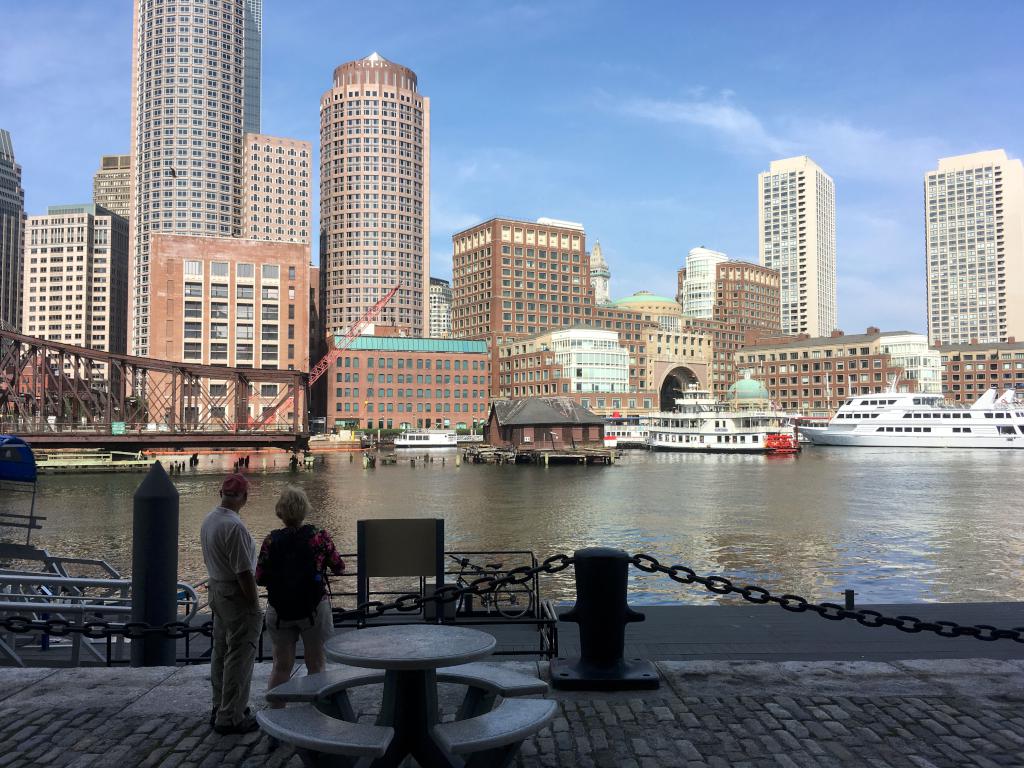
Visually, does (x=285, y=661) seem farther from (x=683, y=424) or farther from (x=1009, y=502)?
(x=683, y=424)

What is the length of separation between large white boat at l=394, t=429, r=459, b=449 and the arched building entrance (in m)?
64.4

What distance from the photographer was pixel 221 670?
7094mm

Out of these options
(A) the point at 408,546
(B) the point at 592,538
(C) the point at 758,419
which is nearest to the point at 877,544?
(B) the point at 592,538

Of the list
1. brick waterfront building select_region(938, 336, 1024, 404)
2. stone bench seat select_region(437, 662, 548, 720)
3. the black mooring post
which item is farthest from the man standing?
brick waterfront building select_region(938, 336, 1024, 404)

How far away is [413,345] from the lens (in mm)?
151625

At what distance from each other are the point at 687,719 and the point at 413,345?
146m

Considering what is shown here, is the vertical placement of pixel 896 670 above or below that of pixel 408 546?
below

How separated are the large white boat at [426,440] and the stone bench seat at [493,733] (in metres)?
118

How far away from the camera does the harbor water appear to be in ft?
75.4

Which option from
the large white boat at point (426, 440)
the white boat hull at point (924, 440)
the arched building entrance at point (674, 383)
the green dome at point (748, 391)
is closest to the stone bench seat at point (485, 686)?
the white boat hull at point (924, 440)

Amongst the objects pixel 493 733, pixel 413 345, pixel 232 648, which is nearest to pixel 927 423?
pixel 413 345

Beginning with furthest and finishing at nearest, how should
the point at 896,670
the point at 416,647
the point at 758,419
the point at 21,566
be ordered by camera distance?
the point at 758,419 < the point at 21,566 < the point at 896,670 < the point at 416,647

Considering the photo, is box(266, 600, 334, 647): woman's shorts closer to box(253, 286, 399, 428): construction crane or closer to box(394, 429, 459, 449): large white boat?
box(394, 429, 459, 449): large white boat

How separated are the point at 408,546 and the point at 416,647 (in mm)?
5298
